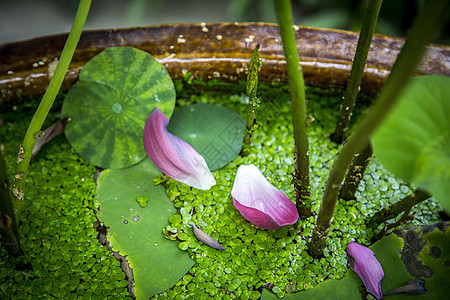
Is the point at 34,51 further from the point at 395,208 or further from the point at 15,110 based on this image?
the point at 395,208

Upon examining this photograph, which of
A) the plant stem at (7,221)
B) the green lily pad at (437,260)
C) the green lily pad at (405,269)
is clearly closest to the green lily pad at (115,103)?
the plant stem at (7,221)

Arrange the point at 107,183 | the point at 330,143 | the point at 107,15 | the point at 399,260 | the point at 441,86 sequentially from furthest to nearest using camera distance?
1. the point at 107,15
2. the point at 330,143
3. the point at 107,183
4. the point at 399,260
5. the point at 441,86

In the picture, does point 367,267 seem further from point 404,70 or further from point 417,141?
point 404,70

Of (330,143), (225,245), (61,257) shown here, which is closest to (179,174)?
(225,245)

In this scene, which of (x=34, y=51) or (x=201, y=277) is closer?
(x=201, y=277)

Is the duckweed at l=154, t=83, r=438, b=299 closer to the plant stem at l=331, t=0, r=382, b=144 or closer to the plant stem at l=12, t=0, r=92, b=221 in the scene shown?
the plant stem at l=331, t=0, r=382, b=144

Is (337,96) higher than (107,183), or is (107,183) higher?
(337,96)
